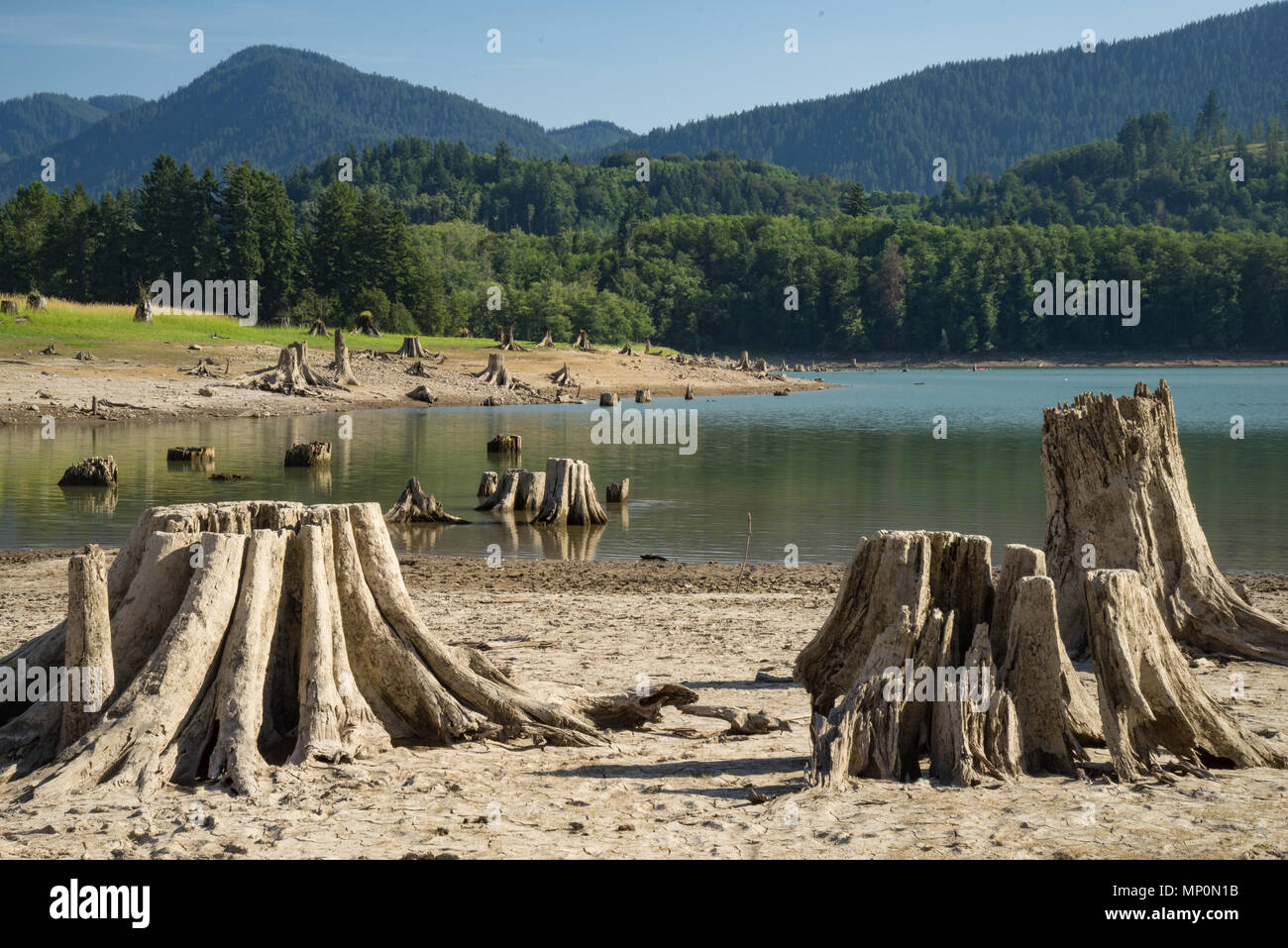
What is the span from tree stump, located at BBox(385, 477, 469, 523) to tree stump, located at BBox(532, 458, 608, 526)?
65.3 inches

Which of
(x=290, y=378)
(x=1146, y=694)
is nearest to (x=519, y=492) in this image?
(x=1146, y=694)

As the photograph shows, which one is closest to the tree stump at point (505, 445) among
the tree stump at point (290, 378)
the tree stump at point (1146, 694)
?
the tree stump at point (290, 378)

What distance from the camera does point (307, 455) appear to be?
1324 inches

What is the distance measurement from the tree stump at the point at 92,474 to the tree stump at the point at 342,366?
3366 cm

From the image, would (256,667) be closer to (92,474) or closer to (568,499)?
(568,499)

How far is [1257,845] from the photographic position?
21.2 ft

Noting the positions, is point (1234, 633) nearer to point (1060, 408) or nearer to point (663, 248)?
point (1060, 408)

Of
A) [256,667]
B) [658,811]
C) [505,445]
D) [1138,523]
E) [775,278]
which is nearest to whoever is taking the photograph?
[658,811]

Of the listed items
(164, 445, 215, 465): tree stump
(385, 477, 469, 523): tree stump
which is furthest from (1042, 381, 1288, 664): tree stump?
(164, 445, 215, 465): tree stump

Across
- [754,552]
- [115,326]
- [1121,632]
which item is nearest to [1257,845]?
[1121,632]

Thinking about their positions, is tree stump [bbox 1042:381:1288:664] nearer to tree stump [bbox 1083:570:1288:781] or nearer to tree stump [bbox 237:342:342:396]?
tree stump [bbox 1083:570:1288:781]

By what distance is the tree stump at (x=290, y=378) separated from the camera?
56562 mm

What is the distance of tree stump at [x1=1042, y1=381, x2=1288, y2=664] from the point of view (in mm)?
11898

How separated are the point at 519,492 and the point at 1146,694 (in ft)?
63.6
